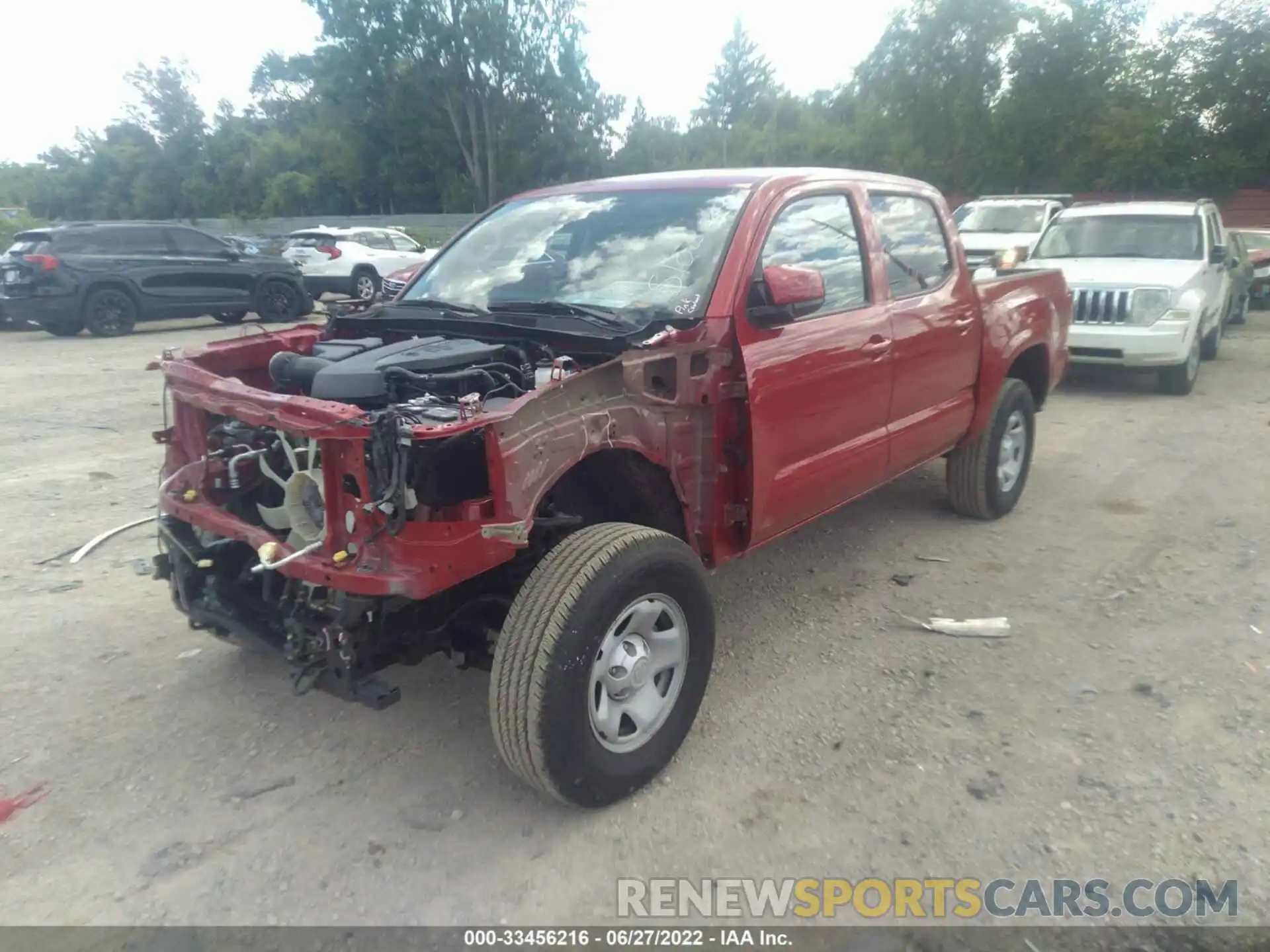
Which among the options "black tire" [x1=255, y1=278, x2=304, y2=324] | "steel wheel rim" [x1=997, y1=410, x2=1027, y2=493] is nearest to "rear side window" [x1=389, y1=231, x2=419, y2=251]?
"black tire" [x1=255, y1=278, x2=304, y2=324]

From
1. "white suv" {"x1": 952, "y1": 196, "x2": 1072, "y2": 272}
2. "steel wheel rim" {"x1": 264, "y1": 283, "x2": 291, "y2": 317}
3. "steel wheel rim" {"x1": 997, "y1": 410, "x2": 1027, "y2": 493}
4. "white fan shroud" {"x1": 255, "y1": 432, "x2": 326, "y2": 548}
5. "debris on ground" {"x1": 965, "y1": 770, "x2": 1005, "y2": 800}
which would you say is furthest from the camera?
"steel wheel rim" {"x1": 264, "y1": 283, "x2": 291, "y2": 317}

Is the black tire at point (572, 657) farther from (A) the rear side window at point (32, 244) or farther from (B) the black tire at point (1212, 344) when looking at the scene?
(A) the rear side window at point (32, 244)

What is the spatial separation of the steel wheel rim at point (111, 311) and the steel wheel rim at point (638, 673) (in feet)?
45.3

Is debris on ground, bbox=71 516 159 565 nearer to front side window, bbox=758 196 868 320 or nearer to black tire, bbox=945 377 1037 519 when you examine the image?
front side window, bbox=758 196 868 320

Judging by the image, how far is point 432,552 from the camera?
2.76m

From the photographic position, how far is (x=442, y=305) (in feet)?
13.4

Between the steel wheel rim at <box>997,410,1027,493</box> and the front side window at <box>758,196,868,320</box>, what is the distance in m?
1.89

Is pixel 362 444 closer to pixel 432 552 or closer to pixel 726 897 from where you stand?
pixel 432 552

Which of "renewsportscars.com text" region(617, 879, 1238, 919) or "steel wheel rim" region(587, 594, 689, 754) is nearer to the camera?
"renewsportscars.com text" region(617, 879, 1238, 919)

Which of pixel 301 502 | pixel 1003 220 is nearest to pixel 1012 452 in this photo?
pixel 301 502

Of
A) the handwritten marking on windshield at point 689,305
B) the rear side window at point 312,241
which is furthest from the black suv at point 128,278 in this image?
the handwritten marking on windshield at point 689,305

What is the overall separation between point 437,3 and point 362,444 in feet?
139

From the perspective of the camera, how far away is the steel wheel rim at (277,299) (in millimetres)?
16219

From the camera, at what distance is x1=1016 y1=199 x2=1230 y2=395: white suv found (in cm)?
970
